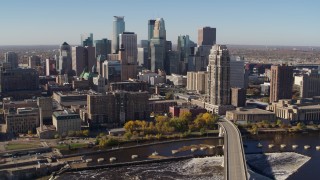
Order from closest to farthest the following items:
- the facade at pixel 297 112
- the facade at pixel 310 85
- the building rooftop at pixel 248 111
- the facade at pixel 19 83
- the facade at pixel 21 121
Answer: the facade at pixel 21 121 → the building rooftop at pixel 248 111 → the facade at pixel 297 112 → the facade at pixel 310 85 → the facade at pixel 19 83

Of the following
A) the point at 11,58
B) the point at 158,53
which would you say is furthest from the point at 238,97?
the point at 11,58

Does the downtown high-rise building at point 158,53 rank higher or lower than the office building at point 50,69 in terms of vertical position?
higher

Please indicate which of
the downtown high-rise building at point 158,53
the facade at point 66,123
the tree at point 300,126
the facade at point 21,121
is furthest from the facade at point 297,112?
the downtown high-rise building at point 158,53

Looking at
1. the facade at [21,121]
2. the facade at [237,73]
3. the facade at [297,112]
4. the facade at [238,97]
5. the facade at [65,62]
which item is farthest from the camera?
the facade at [65,62]

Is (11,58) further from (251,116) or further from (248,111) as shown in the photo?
(251,116)

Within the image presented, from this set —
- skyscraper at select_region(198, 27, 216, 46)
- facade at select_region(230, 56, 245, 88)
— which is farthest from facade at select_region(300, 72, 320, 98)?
skyscraper at select_region(198, 27, 216, 46)

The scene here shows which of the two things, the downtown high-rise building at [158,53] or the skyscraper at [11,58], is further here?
the downtown high-rise building at [158,53]

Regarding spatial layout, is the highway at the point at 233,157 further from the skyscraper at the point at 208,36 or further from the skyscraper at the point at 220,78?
the skyscraper at the point at 208,36

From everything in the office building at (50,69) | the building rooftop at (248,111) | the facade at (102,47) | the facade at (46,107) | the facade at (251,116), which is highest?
the facade at (102,47)
